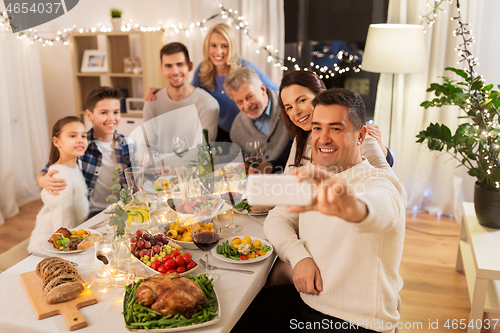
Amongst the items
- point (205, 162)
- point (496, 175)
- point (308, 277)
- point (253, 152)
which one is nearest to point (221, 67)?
point (253, 152)

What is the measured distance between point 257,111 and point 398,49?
1225mm

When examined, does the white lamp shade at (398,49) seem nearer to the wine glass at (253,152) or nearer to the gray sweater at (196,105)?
the gray sweater at (196,105)

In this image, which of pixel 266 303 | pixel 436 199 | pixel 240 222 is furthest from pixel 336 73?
pixel 266 303

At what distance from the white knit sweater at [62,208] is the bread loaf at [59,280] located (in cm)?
70

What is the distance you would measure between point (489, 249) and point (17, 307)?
209 centimetres

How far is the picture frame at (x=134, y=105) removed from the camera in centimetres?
424

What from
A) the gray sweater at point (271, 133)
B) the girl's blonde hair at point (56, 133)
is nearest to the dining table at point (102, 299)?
the girl's blonde hair at point (56, 133)

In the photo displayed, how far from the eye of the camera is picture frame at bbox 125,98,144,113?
13.9ft

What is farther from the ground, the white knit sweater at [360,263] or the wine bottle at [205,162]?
the wine bottle at [205,162]

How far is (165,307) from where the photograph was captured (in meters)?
1.13

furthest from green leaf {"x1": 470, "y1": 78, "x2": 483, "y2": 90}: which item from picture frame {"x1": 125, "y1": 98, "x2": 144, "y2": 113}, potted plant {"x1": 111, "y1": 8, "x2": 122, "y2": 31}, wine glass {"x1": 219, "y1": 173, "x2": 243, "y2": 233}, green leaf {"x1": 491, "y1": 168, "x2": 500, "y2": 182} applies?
potted plant {"x1": 111, "y1": 8, "x2": 122, "y2": 31}

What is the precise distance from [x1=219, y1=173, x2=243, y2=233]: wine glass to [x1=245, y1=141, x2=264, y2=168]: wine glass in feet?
0.75

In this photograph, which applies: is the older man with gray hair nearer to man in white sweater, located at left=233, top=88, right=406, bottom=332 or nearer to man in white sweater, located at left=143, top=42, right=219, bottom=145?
man in white sweater, located at left=143, top=42, right=219, bottom=145

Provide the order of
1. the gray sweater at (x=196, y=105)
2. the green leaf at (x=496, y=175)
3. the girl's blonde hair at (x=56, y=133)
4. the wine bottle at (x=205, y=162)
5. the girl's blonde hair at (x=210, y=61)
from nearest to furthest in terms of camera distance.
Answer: the wine bottle at (x=205, y=162) < the girl's blonde hair at (x=56, y=133) < the green leaf at (x=496, y=175) < the gray sweater at (x=196, y=105) < the girl's blonde hair at (x=210, y=61)
